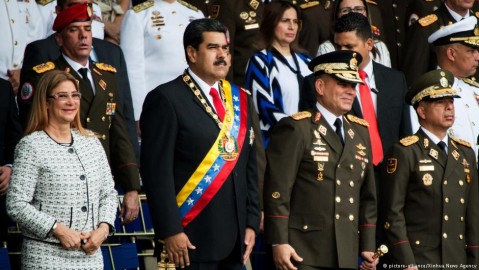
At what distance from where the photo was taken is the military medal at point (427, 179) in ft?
29.6

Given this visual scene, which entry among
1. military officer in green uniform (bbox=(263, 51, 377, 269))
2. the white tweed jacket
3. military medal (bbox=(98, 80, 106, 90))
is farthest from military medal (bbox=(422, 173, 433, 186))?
the white tweed jacket

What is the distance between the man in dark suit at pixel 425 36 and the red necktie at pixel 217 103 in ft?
13.2

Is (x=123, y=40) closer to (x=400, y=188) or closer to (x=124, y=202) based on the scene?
(x=124, y=202)

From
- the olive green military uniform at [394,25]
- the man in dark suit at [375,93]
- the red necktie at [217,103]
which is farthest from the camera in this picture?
the olive green military uniform at [394,25]

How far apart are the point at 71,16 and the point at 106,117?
810 millimetres

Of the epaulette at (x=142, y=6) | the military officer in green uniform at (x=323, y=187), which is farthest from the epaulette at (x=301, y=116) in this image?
the epaulette at (x=142, y=6)

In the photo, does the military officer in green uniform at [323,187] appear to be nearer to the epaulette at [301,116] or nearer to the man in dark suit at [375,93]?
the epaulette at [301,116]

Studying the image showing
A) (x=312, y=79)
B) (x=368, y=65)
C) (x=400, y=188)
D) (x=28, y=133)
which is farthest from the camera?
(x=368, y=65)

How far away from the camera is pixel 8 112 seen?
8.85 m

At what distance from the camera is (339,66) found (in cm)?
871

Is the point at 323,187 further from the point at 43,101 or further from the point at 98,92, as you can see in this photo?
the point at 43,101

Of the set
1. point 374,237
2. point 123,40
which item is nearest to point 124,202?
point 374,237

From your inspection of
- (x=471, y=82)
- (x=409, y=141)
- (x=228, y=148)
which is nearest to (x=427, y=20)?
(x=471, y=82)

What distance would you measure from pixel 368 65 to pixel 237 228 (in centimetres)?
305
